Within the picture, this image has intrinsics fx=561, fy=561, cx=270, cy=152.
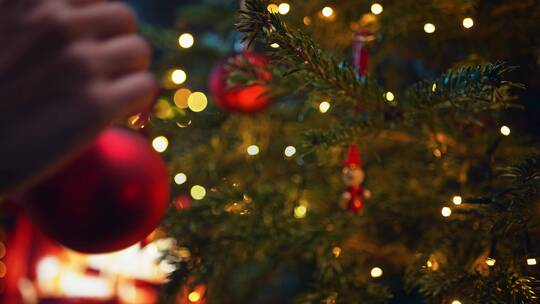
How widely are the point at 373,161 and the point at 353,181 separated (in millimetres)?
268

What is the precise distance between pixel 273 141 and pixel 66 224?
85 cm

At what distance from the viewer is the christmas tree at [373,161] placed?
66 centimetres

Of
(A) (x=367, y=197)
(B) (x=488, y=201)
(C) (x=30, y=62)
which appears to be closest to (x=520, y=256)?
(B) (x=488, y=201)

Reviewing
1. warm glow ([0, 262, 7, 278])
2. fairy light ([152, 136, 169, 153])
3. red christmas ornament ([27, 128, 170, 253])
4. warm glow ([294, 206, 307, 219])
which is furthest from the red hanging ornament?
warm glow ([0, 262, 7, 278])

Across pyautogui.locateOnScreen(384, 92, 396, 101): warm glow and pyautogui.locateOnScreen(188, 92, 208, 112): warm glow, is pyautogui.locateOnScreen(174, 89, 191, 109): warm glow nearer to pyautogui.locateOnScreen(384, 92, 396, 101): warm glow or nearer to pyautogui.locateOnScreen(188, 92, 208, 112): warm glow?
pyautogui.locateOnScreen(188, 92, 208, 112): warm glow

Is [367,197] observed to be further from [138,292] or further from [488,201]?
[138,292]

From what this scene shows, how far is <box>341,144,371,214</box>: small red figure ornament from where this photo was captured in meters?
0.84

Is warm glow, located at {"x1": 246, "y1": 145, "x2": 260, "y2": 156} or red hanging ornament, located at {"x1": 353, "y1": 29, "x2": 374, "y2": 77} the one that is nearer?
red hanging ornament, located at {"x1": 353, "y1": 29, "x2": 374, "y2": 77}

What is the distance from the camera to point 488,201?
673 millimetres

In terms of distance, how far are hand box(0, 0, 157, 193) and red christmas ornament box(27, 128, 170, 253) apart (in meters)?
0.10

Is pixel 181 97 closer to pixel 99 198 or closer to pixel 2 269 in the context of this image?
pixel 2 269

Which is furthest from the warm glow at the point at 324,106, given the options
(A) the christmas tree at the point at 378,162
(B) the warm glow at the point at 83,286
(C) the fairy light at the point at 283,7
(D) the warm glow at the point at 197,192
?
(B) the warm glow at the point at 83,286

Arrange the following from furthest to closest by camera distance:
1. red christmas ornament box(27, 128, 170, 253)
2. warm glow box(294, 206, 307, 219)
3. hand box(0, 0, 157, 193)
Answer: warm glow box(294, 206, 307, 219) → red christmas ornament box(27, 128, 170, 253) → hand box(0, 0, 157, 193)

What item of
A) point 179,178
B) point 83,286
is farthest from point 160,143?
point 83,286
